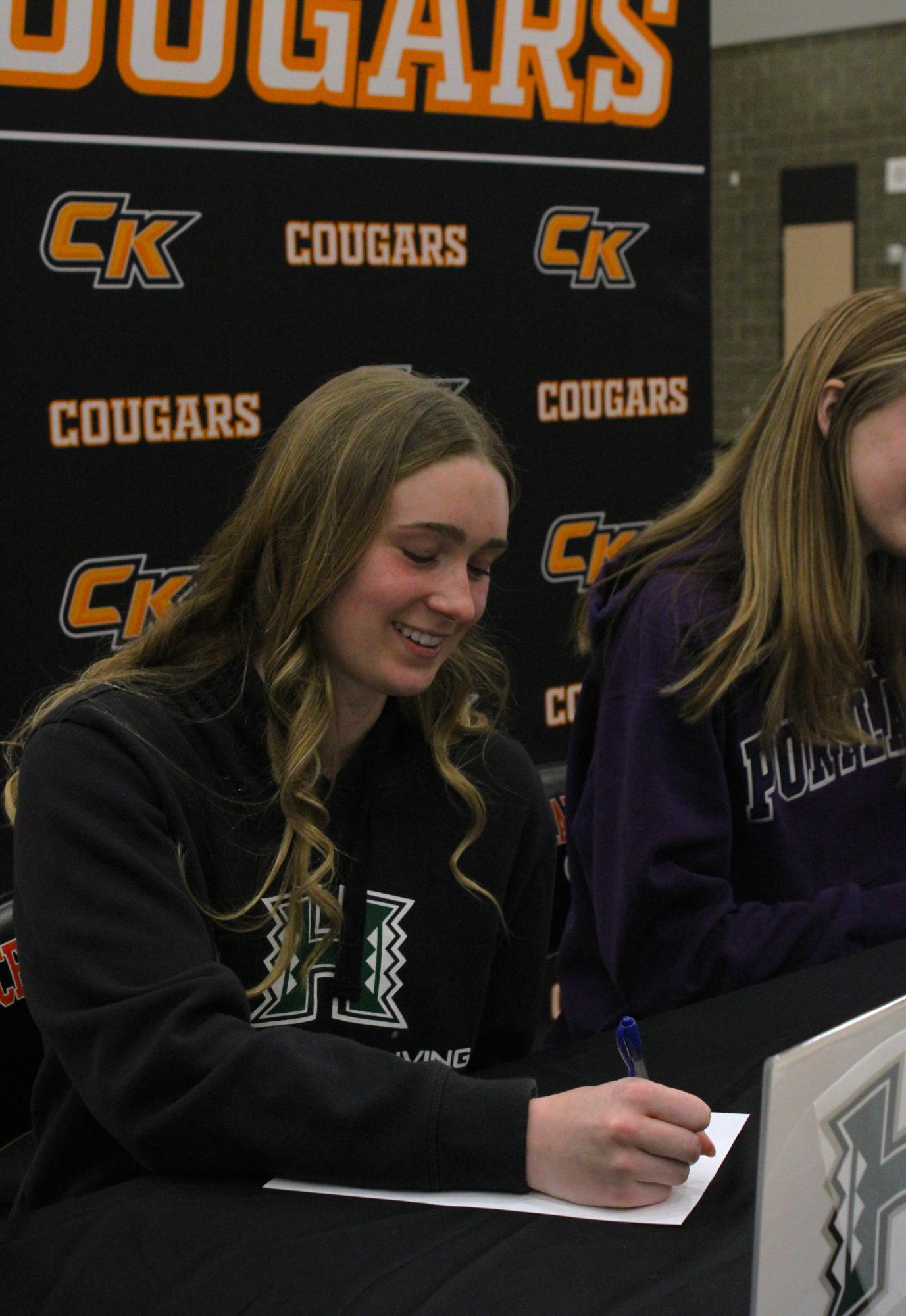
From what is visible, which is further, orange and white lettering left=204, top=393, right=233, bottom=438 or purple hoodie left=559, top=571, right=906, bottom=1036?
orange and white lettering left=204, top=393, right=233, bottom=438

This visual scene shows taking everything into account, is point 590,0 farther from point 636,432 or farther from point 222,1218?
point 222,1218

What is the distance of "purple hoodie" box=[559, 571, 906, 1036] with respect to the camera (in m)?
1.69

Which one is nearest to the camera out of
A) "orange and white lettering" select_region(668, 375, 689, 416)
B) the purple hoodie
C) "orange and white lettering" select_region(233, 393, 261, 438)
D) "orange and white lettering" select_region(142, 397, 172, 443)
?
the purple hoodie

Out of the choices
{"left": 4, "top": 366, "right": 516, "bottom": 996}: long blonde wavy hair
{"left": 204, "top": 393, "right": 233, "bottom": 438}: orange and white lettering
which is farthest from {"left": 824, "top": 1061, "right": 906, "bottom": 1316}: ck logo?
{"left": 204, "top": 393, "right": 233, "bottom": 438}: orange and white lettering

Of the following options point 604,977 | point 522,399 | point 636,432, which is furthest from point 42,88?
point 604,977

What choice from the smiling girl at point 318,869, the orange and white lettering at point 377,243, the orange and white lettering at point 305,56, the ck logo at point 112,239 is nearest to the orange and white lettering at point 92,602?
the ck logo at point 112,239

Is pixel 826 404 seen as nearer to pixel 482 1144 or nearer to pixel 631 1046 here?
pixel 631 1046

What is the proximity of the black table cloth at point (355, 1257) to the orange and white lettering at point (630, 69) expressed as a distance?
2.50m

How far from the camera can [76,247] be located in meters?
2.49

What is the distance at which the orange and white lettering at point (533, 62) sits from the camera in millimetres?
2973

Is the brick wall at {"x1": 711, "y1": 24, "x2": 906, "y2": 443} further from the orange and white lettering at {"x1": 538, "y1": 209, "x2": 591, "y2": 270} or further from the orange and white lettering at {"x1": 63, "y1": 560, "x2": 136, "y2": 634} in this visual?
the orange and white lettering at {"x1": 63, "y1": 560, "x2": 136, "y2": 634}

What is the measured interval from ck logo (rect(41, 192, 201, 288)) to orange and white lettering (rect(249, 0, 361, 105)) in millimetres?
294

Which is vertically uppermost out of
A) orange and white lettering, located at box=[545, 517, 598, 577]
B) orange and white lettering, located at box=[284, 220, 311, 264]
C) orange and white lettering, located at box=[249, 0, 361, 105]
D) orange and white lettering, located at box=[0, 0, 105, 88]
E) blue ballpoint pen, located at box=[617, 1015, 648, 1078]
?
orange and white lettering, located at box=[249, 0, 361, 105]

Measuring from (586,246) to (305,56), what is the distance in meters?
0.73
